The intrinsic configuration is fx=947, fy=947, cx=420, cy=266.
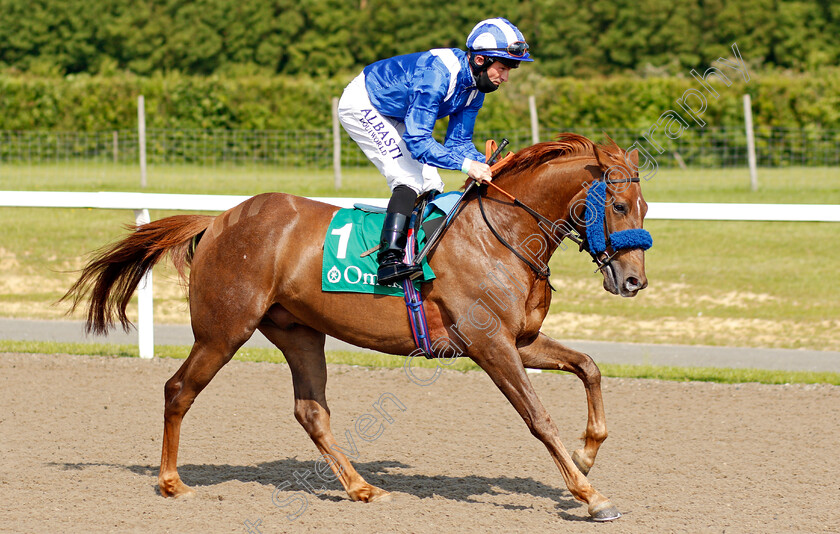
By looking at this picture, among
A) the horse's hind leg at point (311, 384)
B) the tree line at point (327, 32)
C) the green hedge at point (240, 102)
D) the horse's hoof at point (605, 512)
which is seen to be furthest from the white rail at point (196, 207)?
the tree line at point (327, 32)

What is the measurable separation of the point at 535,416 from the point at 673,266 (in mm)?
8152

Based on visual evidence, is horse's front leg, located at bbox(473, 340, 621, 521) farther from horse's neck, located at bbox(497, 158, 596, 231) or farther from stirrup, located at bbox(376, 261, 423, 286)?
horse's neck, located at bbox(497, 158, 596, 231)

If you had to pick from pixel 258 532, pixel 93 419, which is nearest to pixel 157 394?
pixel 93 419

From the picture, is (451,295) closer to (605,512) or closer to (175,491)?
(605,512)

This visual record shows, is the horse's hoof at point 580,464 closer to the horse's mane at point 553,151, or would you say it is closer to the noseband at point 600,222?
the noseband at point 600,222

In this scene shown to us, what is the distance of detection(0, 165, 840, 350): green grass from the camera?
9.48m

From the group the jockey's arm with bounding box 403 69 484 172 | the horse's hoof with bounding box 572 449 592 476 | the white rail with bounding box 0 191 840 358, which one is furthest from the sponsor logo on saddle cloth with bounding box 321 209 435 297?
the white rail with bounding box 0 191 840 358

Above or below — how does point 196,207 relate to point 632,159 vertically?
below

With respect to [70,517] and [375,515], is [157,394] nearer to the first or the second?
[70,517]

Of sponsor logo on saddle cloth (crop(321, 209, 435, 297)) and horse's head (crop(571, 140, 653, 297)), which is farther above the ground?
horse's head (crop(571, 140, 653, 297))

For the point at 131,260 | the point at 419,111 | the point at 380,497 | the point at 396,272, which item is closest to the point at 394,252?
the point at 396,272

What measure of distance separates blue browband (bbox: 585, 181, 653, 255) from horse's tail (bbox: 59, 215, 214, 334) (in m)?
2.08

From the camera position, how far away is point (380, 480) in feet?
16.5

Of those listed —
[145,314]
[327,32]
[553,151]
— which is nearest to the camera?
[553,151]
